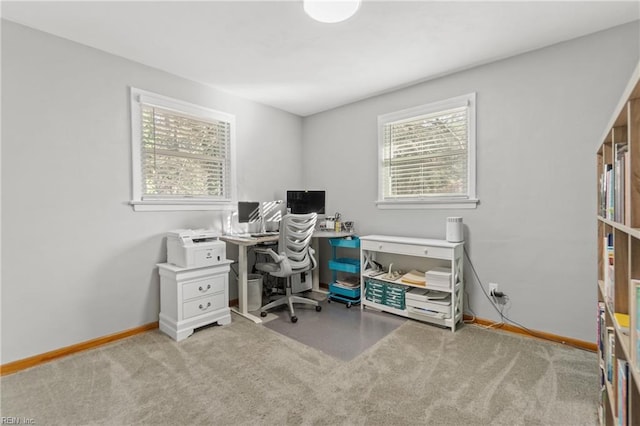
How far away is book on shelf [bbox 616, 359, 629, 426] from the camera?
3.48 ft

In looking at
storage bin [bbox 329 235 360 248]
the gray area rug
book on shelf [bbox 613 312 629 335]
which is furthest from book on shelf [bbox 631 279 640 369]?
storage bin [bbox 329 235 360 248]

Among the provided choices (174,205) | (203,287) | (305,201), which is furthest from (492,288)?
(174,205)

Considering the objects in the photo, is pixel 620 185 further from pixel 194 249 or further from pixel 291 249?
pixel 194 249

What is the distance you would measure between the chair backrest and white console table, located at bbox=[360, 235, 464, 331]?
0.68m

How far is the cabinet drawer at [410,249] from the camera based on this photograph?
283 centimetres

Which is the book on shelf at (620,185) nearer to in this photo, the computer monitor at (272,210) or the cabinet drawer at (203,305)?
the cabinet drawer at (203,305)

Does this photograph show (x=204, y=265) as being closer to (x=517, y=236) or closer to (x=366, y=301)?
(x=366, y=301)

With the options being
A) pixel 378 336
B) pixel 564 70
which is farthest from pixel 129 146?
pixel 564 70

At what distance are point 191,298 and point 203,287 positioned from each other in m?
0.14

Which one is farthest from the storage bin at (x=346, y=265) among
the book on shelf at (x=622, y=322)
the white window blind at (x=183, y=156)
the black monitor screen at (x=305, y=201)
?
the book on shelf at (x=622, y=322)

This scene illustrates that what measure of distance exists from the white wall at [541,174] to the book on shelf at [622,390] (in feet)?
5.31

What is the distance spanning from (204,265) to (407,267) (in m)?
2.21

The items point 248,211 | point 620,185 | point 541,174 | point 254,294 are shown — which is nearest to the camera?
point 620,185

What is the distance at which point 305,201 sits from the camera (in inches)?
156
